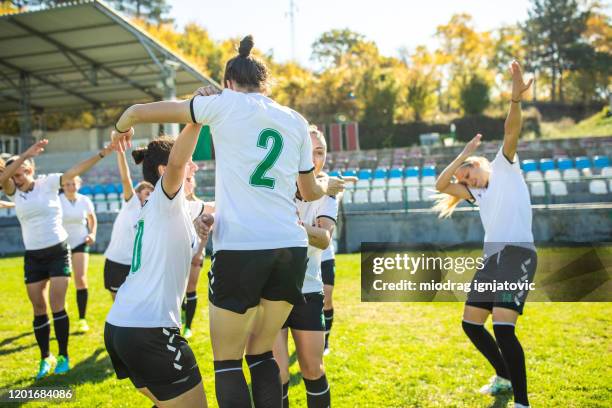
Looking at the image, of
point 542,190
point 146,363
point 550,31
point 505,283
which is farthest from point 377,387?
point 550,31

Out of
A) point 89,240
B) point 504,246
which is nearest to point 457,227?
point 89,240

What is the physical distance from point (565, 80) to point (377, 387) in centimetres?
5239

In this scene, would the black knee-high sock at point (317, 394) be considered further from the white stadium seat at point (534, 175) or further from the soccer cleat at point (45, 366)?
the white stadium seat at point (534, 175)

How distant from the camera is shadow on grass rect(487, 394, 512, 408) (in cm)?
432

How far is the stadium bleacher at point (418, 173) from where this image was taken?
13062 millimetres

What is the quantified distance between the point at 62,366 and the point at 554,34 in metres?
56.4

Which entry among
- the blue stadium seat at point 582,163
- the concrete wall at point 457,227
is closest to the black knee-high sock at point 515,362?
the concrete wall at point 457,227

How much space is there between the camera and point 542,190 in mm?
13250

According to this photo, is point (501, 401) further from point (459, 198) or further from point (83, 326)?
point (83, 326)

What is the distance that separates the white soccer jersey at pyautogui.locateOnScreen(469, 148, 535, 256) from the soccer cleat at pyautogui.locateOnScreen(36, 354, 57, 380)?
15.4 ft

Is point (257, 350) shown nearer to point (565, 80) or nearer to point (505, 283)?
point (505, 283)

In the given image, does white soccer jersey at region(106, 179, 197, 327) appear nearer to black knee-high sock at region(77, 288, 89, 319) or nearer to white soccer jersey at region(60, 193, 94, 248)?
black knee-high sock at region(77, 288, 89, 319)

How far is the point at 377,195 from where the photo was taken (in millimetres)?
14438

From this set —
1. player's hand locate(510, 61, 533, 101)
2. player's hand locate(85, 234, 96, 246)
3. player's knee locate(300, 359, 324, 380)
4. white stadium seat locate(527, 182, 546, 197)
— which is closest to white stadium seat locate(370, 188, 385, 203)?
white stadium seat locate(527, 182, 546, 197)
